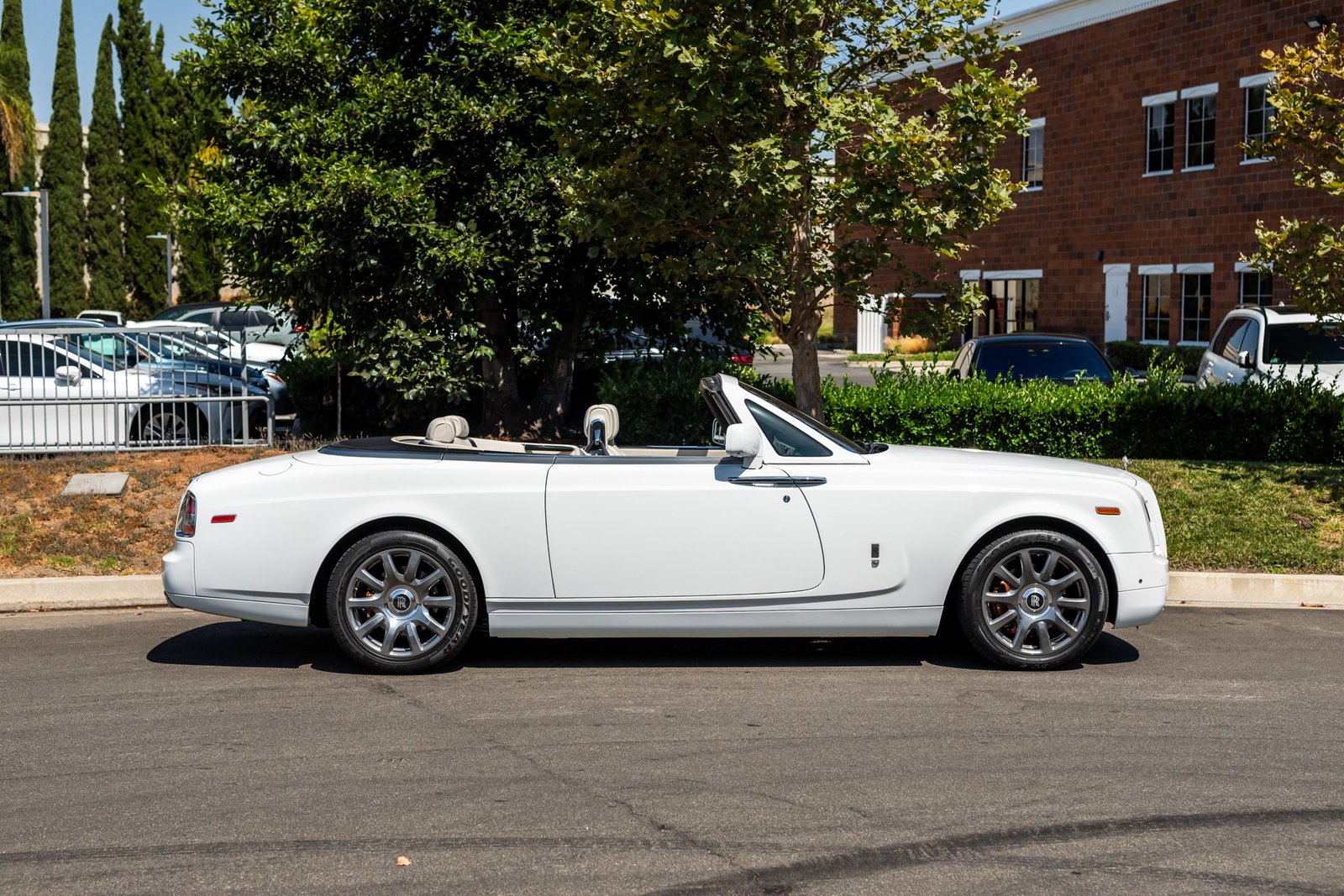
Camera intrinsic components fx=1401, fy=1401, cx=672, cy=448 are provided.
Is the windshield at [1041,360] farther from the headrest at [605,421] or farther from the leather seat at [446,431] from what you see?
the leather seat at [446,431]

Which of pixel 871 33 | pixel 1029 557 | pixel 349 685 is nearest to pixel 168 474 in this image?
pixel 349 685

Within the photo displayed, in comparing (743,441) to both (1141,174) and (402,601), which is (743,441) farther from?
(1141,174)

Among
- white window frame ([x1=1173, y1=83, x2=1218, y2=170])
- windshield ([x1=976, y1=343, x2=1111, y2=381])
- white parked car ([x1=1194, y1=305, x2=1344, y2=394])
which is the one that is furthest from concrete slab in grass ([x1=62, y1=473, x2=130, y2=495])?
white window frame ([x1=1173, y1=83, x2=1218, y2=170])

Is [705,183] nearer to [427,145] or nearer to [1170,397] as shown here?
[427,145]

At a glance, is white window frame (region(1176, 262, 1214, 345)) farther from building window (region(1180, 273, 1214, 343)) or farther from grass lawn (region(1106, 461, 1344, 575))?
grass lawn (region(1106, 461, 1344, 575))

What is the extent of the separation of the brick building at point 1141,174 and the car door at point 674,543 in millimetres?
22359

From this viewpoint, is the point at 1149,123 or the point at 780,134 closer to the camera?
the point at 780,134

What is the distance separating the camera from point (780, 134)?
36.3ft

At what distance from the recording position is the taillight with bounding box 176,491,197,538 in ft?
23.6

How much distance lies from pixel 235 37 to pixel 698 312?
5160 millimetres

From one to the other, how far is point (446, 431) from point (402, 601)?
106 centimetres

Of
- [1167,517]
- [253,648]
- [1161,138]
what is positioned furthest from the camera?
[1161,138]

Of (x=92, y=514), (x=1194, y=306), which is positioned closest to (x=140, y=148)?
(x=1194, y=306)

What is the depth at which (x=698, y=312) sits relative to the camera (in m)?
14.3
